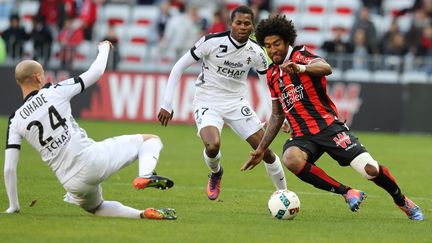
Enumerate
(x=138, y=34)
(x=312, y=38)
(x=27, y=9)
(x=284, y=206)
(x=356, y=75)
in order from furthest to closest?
(x=27, y=9)
(x=138, y=34)
(x=312, y=38)
(x=356, y=75)
(x=284, y=206)

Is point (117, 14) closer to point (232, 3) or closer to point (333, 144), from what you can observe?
point (232, 3)

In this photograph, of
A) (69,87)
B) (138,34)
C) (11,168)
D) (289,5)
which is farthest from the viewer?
(138,34)

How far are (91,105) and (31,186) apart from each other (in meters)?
11.7

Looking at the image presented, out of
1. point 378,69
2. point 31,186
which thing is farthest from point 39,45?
point 31,186

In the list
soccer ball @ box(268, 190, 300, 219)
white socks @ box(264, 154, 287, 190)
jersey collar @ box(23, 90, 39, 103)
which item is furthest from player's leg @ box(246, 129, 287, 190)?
jersey collar @ box(23, 90, 39, 103)

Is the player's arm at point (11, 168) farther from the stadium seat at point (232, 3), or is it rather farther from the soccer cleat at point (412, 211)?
the stadium seat at point (232, 3)

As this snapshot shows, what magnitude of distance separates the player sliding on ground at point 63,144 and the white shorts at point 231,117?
2.58 m

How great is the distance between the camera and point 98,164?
388 inches

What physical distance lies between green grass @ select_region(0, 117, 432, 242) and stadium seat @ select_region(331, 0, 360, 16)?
8387 millimetres

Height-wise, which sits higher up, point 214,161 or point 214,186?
point 214,161

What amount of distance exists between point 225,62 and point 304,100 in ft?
6.22

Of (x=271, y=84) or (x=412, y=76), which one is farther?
(x=412, y=76)

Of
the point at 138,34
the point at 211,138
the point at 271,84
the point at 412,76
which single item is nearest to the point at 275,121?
the point at 271,84

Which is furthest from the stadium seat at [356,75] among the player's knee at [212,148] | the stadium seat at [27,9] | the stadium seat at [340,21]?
the player's knee at [212,148]
